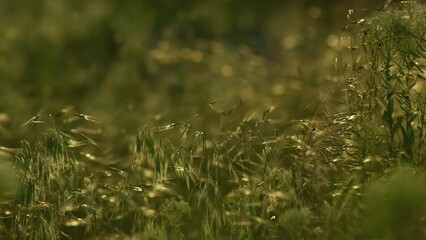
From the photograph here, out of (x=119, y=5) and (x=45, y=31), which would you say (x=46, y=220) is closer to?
(x=45, y=31)

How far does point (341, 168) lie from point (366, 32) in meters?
0.28

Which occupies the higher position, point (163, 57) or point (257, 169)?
point (257, 169)

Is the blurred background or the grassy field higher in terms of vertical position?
the grassy field

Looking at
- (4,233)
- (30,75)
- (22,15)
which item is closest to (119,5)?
(22,15)

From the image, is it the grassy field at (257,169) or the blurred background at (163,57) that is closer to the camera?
the grassy field at (257,169)

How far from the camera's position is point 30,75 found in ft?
14.8

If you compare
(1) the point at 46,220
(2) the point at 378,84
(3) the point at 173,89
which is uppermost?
(2) the point at 378,84

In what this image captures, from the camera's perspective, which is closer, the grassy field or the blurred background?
the grassy field

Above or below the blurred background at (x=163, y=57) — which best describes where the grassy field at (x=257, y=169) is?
above

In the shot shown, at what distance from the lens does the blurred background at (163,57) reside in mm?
4145

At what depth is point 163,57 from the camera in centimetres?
469

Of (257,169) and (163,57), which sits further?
(163,57)

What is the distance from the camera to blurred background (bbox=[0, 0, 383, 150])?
4.14 meters

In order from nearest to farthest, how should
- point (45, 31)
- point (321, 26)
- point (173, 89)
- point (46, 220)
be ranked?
point (46, 220) → point (173, 89) → point (45, 31) → point (321, 26)
